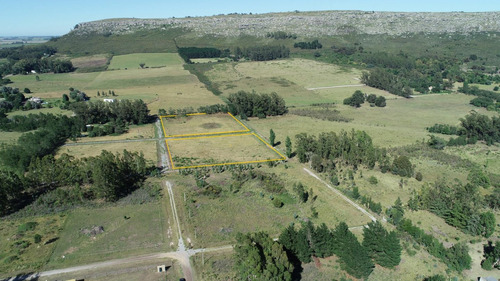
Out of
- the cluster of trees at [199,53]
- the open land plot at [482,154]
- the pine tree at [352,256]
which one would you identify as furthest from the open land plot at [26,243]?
the cluster of trees at [199,53]

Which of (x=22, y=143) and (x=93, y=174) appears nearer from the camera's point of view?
(x=93, y=174)

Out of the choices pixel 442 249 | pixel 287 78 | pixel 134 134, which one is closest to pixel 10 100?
pixel 134 134

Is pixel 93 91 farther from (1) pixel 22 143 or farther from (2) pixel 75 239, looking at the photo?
(2) pixel 75 239

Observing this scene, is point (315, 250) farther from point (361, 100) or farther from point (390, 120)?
point (361, 100)

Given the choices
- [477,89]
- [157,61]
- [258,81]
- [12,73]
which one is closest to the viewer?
[477,89]

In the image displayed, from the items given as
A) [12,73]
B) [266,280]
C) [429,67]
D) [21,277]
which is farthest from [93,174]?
[429,67]

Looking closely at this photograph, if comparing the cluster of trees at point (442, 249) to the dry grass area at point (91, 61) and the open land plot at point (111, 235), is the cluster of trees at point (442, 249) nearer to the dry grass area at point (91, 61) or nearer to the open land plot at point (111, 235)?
the open land plot at point (111, 235)

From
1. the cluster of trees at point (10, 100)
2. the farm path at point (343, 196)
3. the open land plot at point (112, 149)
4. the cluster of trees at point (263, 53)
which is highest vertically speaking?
the cluster of trees at point (263, 53)
